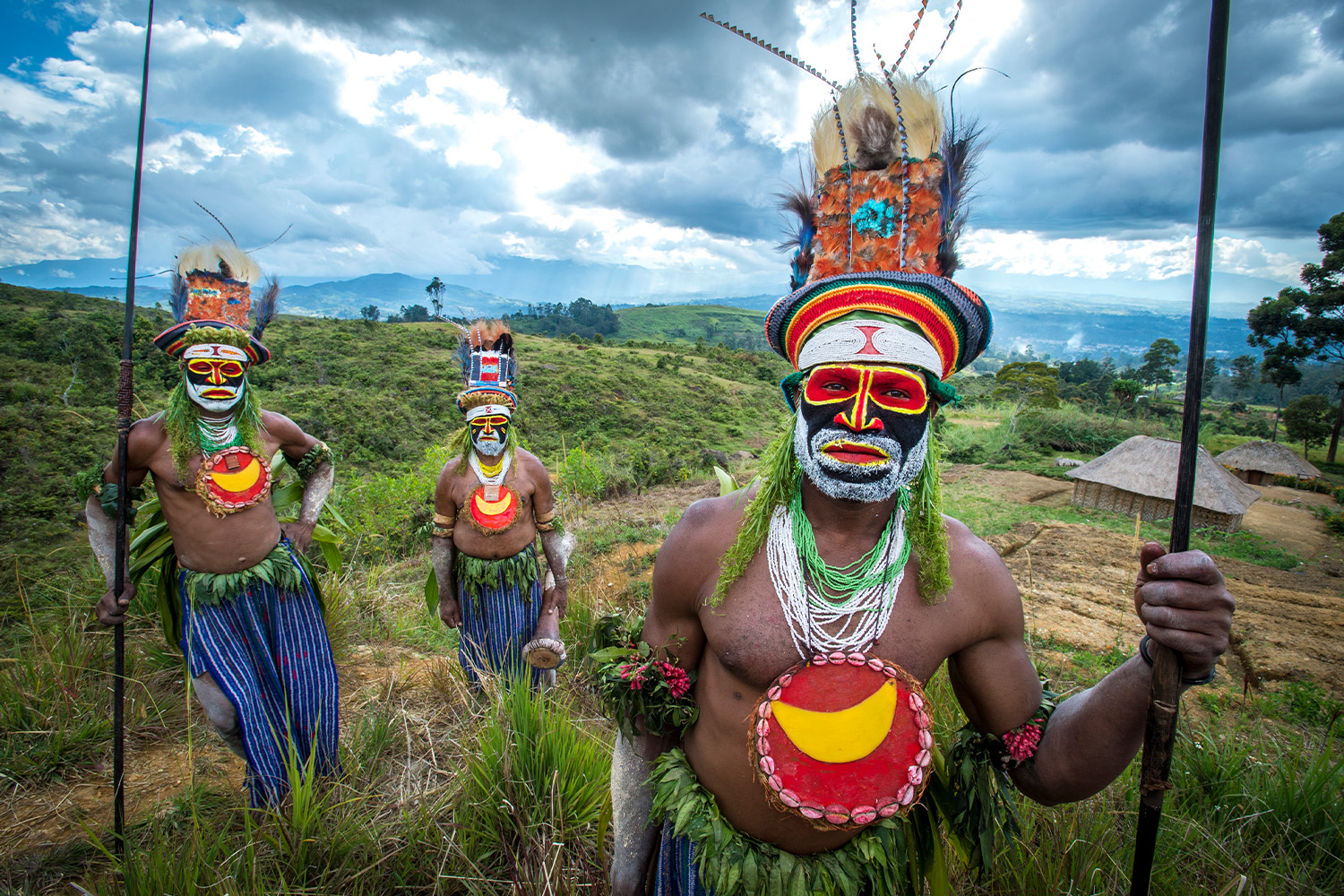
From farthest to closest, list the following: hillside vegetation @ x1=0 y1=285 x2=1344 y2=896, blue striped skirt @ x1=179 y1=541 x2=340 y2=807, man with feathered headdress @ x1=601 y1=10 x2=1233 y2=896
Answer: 1. blue striped skirt @ x1=179 y1=541 x2=340 y2=807
2. hillside vegetation @ x1=0 y1=285 x2=1344 y2=896
3. man with feathered headdress @ x1=601 y1=10 x2=1233 y2=896

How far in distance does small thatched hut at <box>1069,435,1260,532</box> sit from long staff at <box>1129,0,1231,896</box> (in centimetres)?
1236

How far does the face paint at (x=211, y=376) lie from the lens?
3021 millimetres

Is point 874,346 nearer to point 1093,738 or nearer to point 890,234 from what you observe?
point 890,234

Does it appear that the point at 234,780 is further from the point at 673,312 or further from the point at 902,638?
the point at 673,312

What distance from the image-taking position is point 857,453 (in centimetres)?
148

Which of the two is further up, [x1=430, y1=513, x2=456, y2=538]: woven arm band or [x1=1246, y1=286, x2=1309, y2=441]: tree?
[x1=1246, y1=286, x2=1309, y2=441]: tree

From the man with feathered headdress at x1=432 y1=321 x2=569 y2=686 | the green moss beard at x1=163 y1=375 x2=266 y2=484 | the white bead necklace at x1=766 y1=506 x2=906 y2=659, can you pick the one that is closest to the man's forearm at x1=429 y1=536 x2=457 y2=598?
the man with feathered headdress at x1=432 y1=321 x2=569 y2=686

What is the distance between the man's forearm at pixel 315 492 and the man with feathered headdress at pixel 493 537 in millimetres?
699

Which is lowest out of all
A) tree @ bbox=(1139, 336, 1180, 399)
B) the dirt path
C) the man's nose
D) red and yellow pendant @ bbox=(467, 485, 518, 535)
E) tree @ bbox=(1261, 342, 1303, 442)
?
the dirt path

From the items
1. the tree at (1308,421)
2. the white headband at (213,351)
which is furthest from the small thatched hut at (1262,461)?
the white headband at (213,351)

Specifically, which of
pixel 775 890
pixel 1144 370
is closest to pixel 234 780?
pixel 775 890

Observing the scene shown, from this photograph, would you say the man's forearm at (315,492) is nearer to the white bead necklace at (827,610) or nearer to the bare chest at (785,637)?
the bare chest at (785,637)

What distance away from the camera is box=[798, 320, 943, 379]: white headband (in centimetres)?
150

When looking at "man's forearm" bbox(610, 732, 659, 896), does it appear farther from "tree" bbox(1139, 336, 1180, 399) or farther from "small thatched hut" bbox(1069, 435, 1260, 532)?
"tree" bbox(1139, 336, 1180, 399)
